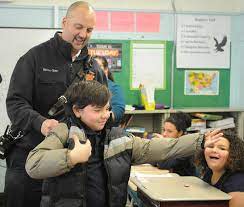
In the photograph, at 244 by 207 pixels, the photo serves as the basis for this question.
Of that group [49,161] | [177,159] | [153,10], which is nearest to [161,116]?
[153,10]

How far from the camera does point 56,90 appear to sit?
202 centimetres

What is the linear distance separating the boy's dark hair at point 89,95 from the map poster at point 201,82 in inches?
119

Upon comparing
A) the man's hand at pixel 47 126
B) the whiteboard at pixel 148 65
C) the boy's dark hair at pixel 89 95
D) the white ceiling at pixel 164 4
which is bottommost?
the man's hand at pixel 47 126

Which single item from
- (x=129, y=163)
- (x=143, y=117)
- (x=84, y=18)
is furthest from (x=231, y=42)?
(x=129, y=163)

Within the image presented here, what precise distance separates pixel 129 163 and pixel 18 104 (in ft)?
2.07

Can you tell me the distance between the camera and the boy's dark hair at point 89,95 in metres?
1.69

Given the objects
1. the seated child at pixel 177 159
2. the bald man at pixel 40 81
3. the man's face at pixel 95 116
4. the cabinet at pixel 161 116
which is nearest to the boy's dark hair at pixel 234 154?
the man's face at pixel 95 116

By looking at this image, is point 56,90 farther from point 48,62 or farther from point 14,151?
point 14,151

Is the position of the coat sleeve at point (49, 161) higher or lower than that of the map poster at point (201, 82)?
lower

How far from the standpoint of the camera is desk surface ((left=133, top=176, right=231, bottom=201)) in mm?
1607

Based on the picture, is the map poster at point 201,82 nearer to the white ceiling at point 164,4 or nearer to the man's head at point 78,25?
the white ceiling at point 164,4

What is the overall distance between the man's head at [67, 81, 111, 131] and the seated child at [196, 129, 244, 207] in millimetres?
621

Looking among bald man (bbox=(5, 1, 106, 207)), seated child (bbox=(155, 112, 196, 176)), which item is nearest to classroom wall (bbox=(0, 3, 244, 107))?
seated child (bbox=(155, 112, 196, 176))

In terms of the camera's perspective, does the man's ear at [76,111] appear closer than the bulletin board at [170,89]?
Yes
